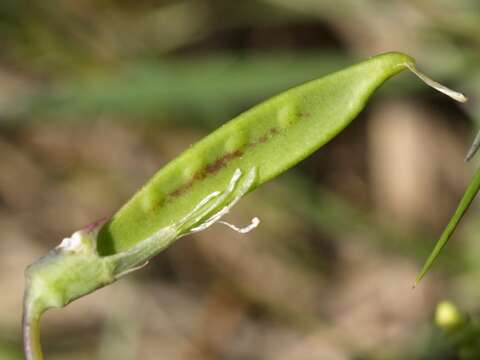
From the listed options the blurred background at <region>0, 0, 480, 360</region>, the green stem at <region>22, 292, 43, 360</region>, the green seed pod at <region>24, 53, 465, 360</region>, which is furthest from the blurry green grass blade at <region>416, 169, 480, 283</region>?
the blurred background at <region>0, 0, 480, 360</region>

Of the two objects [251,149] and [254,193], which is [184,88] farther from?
[251,149]

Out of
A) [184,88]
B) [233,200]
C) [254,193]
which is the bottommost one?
[254,193]

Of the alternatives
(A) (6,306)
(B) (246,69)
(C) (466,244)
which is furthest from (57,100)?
(C) (466,244)

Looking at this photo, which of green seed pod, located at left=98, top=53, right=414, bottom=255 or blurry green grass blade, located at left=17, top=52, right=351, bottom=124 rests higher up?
green seed pod, located at left=98, top=53, right=414, bottom=255

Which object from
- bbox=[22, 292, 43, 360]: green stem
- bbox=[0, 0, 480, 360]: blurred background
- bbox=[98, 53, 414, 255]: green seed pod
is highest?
bbox=[98, 53, 414, 255]: green seed pod

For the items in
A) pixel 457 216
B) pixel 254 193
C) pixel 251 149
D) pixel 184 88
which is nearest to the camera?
pixel 457 216

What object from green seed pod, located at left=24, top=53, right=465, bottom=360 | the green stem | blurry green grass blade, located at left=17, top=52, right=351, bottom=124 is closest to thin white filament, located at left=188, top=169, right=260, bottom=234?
green seed pod, located at left=24, top=53, right=465, bottom=360

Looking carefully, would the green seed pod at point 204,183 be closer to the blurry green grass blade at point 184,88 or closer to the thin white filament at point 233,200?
the thin white filament at point 233,200

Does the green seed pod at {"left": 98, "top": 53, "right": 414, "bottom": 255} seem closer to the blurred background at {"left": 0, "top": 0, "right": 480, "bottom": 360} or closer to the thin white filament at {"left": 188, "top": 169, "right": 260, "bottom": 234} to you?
the thin white filament at {"left": 188, "top": 169, "right": 260, "bottom": 234}

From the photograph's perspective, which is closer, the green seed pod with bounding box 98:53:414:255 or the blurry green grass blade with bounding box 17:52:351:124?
the green seed pod with bounding box 98:53:414:255

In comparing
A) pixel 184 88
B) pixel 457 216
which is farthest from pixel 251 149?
pixel 184 88
